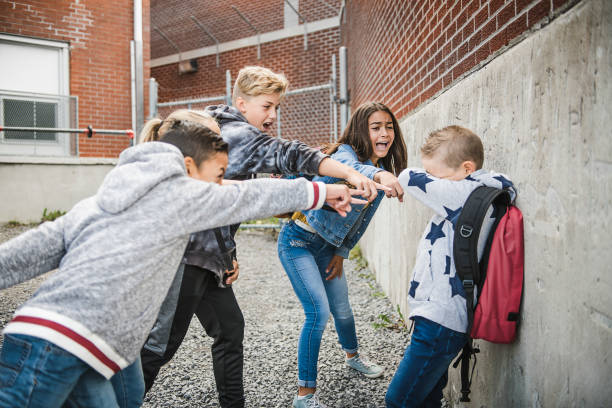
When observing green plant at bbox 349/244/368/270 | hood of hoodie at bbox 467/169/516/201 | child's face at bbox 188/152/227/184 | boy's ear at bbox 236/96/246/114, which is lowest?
green plant at bbox 349/244/368/270

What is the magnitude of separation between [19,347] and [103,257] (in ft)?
1.16

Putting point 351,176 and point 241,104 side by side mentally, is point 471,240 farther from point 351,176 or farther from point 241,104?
point 241,104

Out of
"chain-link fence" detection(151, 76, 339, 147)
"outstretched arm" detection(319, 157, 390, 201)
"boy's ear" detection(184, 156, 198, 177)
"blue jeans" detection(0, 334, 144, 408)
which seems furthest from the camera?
"chain-link fence" detection(151, 76, 339, 147)

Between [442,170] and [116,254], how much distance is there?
1438 mm

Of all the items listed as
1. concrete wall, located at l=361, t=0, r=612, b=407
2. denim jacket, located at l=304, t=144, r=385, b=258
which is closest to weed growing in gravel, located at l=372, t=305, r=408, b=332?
denim jacket, located at l=304, t=144, r=385, b=258

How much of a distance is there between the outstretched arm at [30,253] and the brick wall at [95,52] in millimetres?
9355

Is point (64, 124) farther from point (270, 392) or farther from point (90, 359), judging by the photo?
point (90, 359)

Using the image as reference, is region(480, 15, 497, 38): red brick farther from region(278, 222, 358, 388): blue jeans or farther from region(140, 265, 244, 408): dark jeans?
region(140, 265, 244, 408): dark jeans

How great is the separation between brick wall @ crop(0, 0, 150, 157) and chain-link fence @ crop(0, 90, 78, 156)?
29 cm

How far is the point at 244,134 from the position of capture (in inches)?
96.6

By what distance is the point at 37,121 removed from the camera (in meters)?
9.42

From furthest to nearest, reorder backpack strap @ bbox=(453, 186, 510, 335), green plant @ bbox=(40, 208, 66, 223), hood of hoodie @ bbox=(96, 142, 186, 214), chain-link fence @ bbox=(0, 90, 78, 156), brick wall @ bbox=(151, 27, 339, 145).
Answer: brick wall @ bbox=(151, 27, 339, 145)
green plant @ bbox=(40, 208, 66, 223)
chain-link fence @ bbox=(0, 90, 78, 156)
backpack strap @ bbox=(453, 186, 510, 335)
hood of hoodie @ bbox=(96, 142, 186, 214)

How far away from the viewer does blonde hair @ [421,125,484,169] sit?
2.20 meters

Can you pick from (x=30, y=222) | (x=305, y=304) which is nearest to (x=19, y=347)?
(x=305, y=304)
